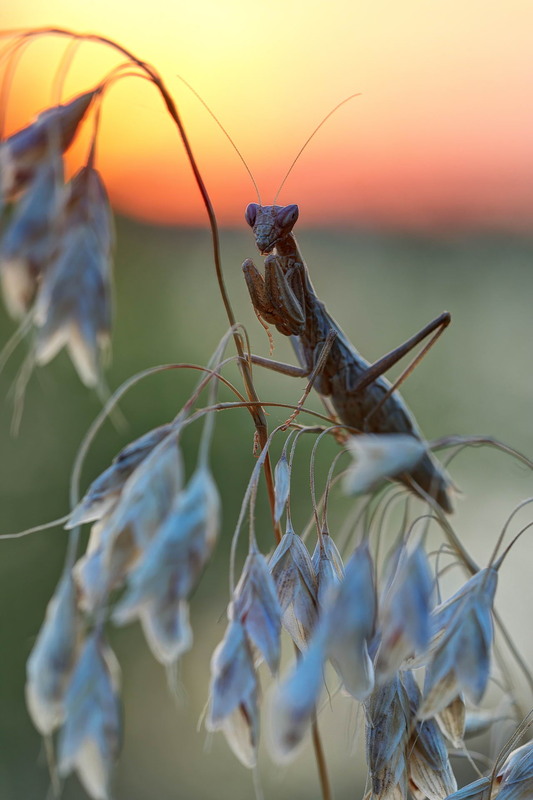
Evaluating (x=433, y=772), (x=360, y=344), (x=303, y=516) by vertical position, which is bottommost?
(x=303, y=516)

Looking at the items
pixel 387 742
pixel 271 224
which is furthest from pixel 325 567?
pixel 271 224

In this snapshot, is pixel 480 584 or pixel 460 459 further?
pixel 460 459

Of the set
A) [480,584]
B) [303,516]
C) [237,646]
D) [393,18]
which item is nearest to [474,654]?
[480,584]

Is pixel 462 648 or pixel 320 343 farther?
pixel 320 343

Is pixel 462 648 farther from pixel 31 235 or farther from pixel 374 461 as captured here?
pixel 31 235

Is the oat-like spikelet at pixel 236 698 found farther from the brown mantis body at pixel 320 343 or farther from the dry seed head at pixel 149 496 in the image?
the brown mantis body at pixel 320 343

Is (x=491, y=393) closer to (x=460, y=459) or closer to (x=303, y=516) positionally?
(x=460, y=459)
